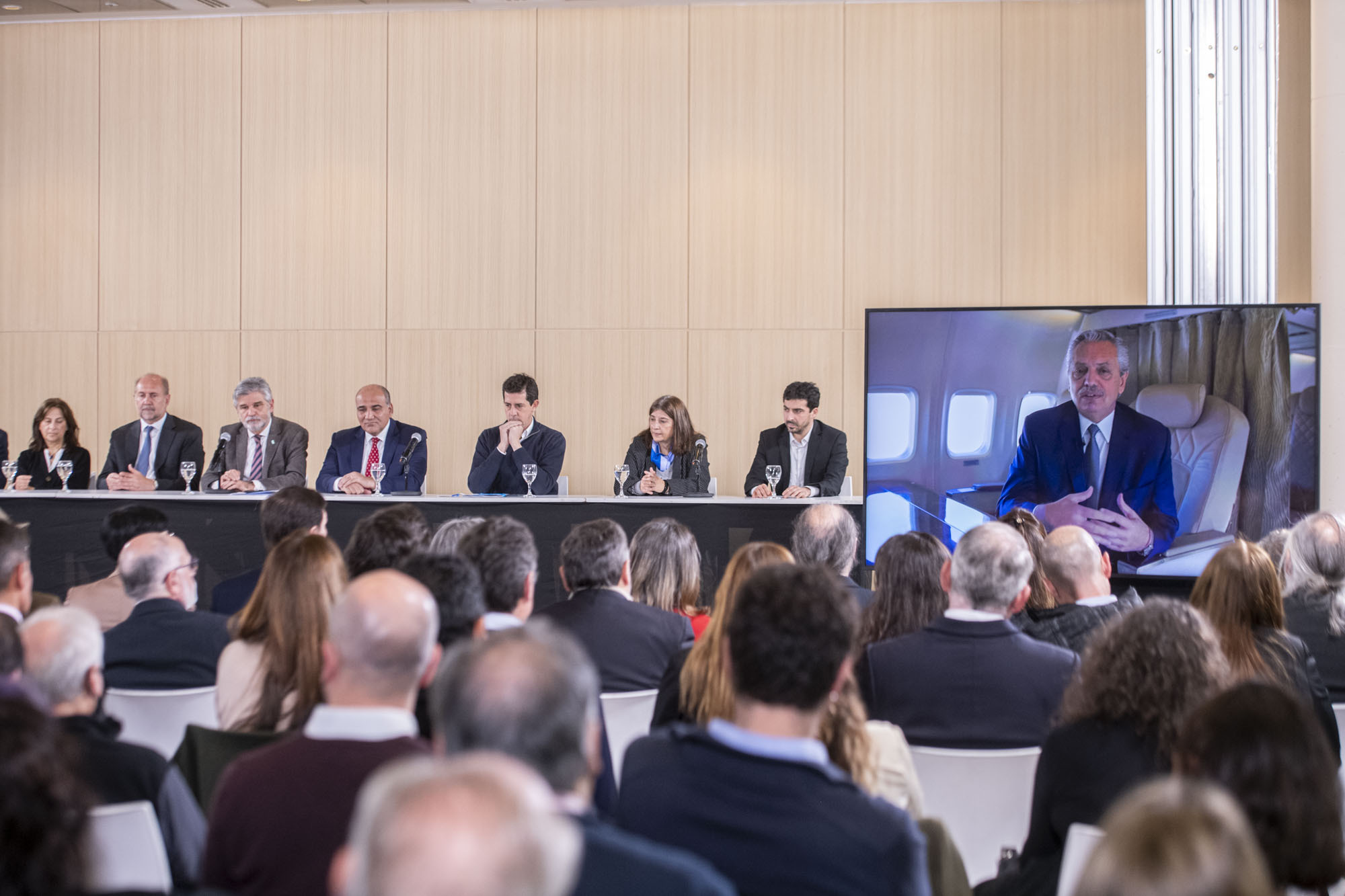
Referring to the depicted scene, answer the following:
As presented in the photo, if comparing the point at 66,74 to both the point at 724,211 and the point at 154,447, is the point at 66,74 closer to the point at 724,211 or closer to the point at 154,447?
the point at 154,447

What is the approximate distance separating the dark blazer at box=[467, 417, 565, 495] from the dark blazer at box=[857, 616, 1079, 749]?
3.72 m

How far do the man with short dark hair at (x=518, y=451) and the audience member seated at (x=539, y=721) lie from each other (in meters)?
4.83

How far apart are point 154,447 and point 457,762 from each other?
6269 mm

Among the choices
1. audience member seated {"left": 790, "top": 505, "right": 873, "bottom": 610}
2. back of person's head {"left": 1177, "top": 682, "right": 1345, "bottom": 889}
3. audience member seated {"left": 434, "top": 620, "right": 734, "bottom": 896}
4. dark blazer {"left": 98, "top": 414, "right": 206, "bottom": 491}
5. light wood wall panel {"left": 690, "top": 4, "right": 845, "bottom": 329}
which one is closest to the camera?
audience member seated {"left": 434, "top": 620, "right": 734, "bottom": 896}

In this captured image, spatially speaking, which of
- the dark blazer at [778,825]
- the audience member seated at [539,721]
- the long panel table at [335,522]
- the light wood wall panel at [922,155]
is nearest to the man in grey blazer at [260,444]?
the long panel table at [335,522]

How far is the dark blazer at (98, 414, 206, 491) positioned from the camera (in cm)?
645

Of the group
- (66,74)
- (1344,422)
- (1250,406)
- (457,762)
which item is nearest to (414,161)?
(66,74)

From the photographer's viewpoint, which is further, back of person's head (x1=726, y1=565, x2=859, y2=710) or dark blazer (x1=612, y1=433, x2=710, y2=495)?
dark blazer (x1=612, y1=433, x2=710, y2=495)

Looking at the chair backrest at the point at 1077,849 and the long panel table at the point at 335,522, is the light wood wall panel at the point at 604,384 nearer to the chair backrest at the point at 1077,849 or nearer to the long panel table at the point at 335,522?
the long panel table at the point at 335,522

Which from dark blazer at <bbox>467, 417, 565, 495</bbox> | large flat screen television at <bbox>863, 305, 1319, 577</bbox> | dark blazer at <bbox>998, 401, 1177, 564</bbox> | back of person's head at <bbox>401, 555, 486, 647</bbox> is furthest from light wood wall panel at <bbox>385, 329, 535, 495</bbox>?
back of person's head at <bbox>401, 555, 486, 647</bbox>

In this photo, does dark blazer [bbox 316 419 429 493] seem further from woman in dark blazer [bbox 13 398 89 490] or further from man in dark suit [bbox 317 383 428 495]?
woman in dark blazer [bbox 13 398 89 490]

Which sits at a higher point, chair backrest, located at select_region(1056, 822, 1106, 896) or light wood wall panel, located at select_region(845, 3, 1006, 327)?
light wood wall panel, located at select_region(845, 3, 1006, 327)

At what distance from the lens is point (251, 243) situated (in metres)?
7.97

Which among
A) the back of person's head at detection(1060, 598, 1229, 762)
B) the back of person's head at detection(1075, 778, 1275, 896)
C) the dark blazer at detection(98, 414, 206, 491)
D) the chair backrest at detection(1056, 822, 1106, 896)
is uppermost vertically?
the dark blazer at detection(98, 414, 206, 491)
